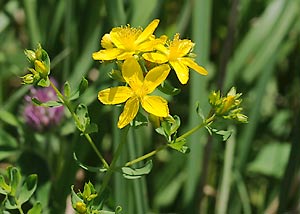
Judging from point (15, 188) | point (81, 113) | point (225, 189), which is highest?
point (81, 113)

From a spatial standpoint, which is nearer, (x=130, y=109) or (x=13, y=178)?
(x=130, y=109)

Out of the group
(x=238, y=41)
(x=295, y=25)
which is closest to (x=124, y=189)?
(x=238, y=41)

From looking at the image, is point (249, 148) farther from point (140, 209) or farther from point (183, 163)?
point (140, 209)

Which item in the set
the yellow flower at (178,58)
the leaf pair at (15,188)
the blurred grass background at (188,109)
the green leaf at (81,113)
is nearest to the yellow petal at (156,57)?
the yellow flower at (178,58)

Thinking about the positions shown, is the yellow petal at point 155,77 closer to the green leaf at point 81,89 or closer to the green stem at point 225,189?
the green leaf at point 81,89

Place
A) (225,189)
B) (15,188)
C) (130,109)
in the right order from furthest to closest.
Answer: (225,189)
(15,188)
(130,109)

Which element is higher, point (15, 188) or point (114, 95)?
point (114, 95)

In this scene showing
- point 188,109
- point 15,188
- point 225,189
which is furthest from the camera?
point 188,109

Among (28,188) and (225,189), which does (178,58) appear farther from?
(225,189)

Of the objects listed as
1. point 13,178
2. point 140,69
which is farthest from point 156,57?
point 13,178
